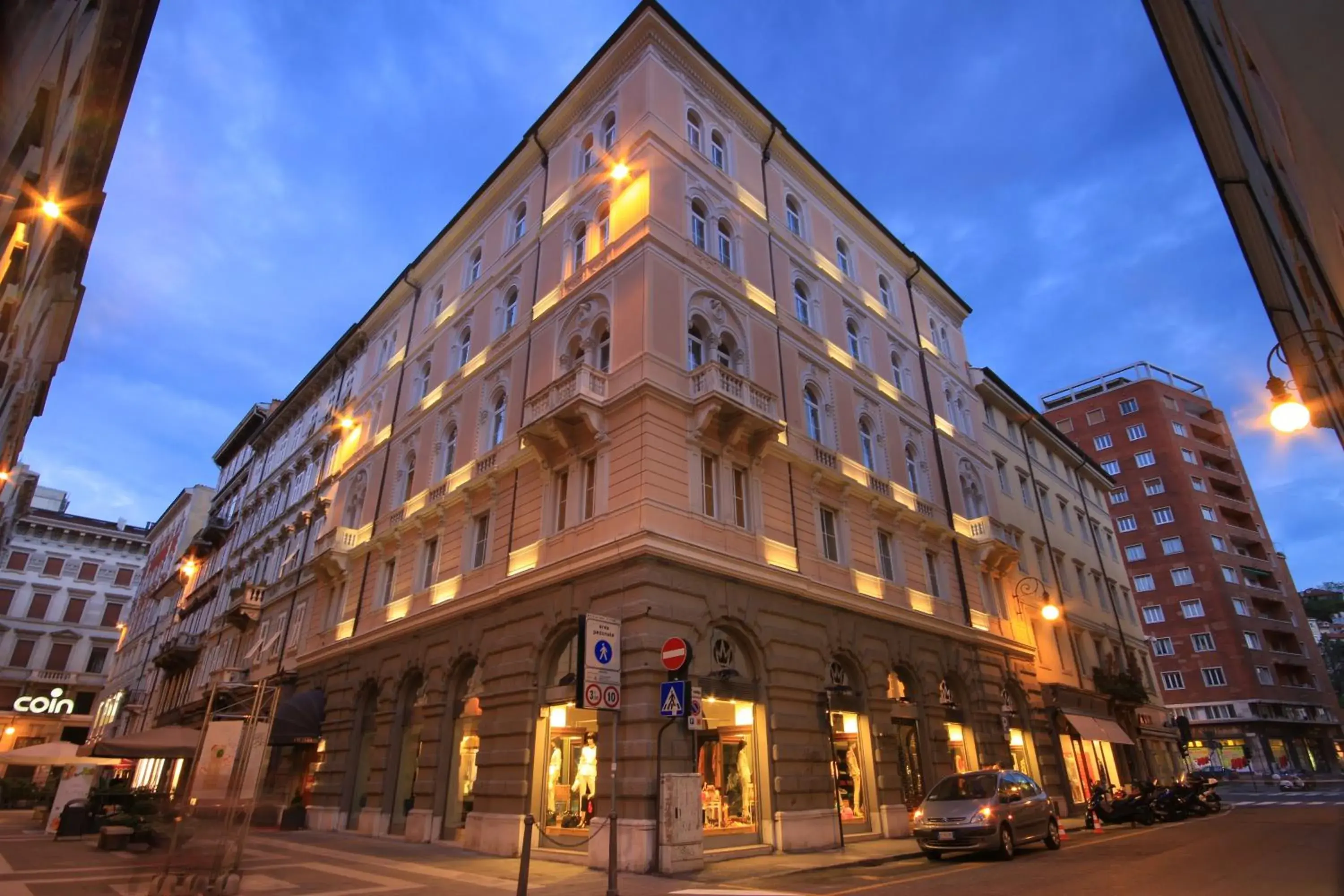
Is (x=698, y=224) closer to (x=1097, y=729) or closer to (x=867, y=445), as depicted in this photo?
(x=867, y=445)

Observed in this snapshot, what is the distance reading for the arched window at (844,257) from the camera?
2778 centimetres

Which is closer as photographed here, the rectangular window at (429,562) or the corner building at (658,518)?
the corner building at (658,518)

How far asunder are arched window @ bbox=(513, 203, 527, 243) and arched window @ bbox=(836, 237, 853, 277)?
40.8 ft

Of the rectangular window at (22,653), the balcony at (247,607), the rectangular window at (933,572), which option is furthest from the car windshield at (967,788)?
the rectangular window at (22,653)

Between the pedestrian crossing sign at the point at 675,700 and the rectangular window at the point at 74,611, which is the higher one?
the rectangular window at the point at 74,611

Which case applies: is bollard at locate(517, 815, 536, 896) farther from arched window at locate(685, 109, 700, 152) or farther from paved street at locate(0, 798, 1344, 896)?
arched window at locate(685, 109, 700, 152)

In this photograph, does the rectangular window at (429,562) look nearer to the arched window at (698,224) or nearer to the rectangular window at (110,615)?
the arched window at (698,224)

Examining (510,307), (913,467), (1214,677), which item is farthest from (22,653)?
(1214,677)

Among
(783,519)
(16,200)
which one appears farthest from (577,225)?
(16,200)

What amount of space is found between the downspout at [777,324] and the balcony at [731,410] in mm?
1755

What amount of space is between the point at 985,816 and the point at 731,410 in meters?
10.3

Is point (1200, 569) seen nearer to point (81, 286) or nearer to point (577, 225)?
point (577, 225)

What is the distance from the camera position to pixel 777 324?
Answer: 21703 mm

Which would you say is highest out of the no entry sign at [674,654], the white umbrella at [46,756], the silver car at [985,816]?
the no entry sign at [674,654]
